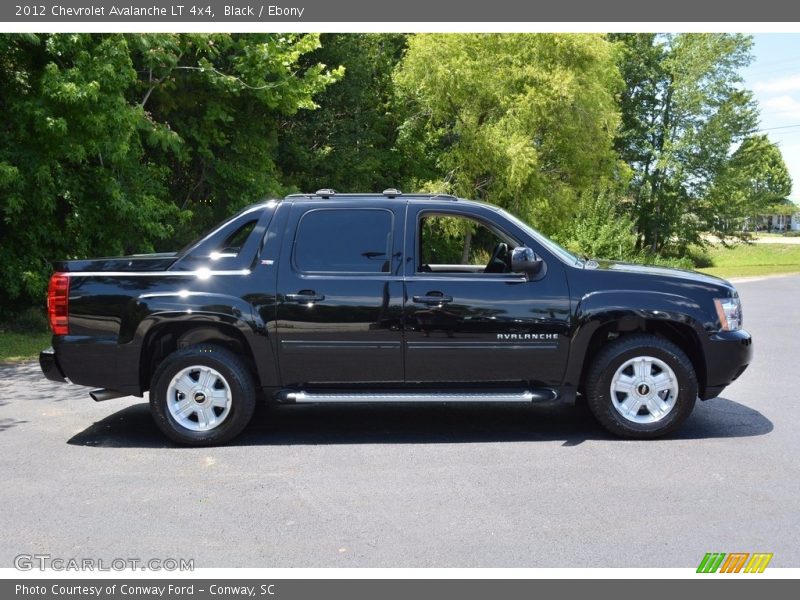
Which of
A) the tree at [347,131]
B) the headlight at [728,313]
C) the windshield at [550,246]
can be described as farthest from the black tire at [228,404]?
the tree at [347,131]

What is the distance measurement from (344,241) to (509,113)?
28209mm

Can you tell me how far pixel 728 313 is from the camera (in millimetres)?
6727

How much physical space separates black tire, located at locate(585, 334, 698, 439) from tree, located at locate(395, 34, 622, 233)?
1051 inches

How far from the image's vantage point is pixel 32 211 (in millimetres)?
13891

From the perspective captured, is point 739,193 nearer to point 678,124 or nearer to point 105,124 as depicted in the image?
point 678,124

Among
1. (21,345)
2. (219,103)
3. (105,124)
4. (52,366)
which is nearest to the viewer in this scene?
(52,366)

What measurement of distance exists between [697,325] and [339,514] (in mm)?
3303

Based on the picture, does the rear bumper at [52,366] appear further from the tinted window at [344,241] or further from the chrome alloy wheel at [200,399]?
the tinted window at [344,241]

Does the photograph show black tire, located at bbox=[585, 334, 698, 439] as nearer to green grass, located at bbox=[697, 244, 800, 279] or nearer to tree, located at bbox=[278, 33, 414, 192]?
tree, located at bbox=[278, 33, 414, 192]

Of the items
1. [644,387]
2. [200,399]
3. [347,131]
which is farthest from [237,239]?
[347,131]

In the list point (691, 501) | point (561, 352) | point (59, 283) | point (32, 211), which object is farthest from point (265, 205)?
point (32, 211)

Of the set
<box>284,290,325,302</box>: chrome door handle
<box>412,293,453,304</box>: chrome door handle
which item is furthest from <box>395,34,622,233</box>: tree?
<box>284,290,325,302</box>: chrome door handle

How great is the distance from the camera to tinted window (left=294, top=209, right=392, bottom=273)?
673 centimetres

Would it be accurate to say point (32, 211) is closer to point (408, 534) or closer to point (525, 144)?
point (408, 534)
